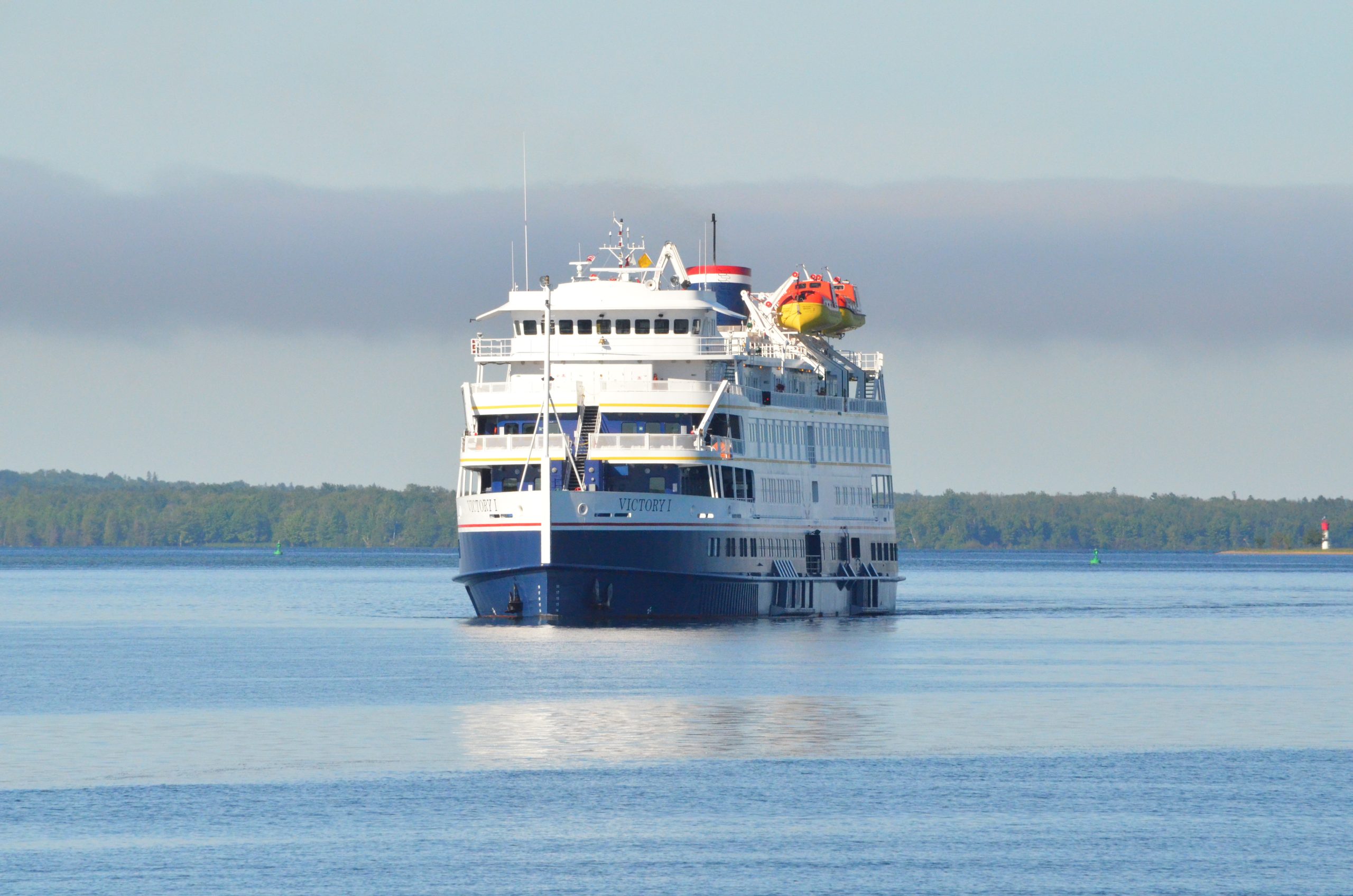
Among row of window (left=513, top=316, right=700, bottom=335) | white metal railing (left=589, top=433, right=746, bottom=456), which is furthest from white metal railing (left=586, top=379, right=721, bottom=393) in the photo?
row of window (left=513, top=316, right=700, bottom=335)

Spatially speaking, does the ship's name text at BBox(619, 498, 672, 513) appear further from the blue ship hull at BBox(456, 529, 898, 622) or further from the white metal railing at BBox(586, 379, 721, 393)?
the white metal railing at BBox(586, 379, 721, 393)

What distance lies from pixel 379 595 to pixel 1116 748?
9148 cm

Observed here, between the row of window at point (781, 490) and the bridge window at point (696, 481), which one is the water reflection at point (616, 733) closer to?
the bridge window at point (696, 481)

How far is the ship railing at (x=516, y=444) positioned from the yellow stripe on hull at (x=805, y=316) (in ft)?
61.1

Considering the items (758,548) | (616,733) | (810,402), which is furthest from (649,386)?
(616,733)

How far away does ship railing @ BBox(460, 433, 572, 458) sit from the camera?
74.7 meters

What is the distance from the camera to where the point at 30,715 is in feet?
163

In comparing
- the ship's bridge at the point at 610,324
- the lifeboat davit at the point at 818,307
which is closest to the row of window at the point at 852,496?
the lifeboat davit at the point at 818,307

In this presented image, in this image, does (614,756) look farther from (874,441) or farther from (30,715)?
(874,441)

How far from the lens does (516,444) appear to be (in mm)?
76000

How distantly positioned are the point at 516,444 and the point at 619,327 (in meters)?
6.98

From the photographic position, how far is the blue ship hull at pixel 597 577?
73688 millimetres

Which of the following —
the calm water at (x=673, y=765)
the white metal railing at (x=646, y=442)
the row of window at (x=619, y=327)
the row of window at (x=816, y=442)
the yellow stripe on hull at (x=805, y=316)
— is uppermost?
the yellow stripe on hull at (x=805, y=316)

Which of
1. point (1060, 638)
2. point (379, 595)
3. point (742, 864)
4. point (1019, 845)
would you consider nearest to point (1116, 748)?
point (1019, 845)
